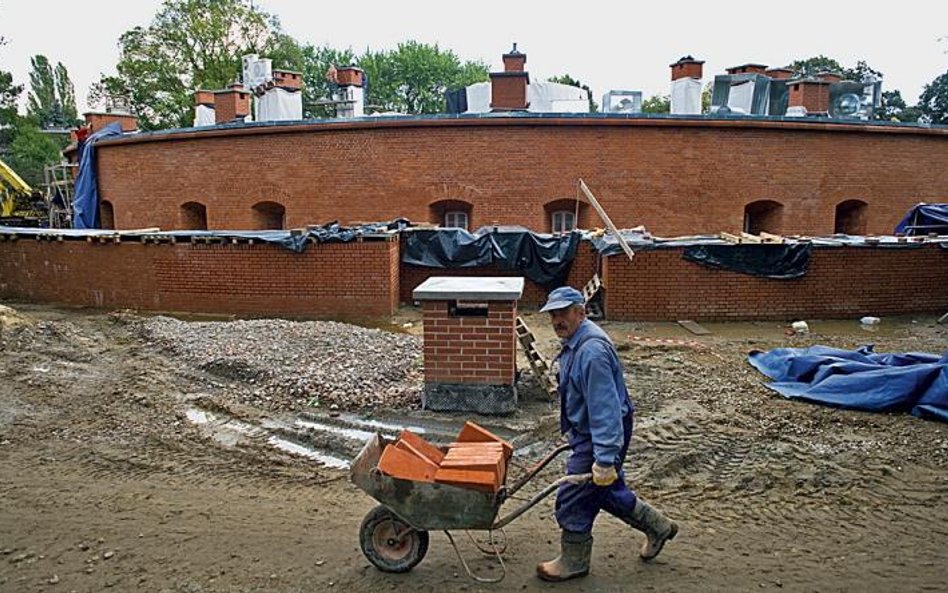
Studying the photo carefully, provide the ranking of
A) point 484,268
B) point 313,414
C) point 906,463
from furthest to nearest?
point 484,268 → point 313,414 → point 906,463

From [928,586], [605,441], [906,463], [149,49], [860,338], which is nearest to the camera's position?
[605,441]

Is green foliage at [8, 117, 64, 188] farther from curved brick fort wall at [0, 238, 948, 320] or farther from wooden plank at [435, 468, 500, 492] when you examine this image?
wooden plank at [435, 468, 500, 492]

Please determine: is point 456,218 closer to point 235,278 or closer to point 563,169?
point 563,169

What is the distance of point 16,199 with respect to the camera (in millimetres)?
25938

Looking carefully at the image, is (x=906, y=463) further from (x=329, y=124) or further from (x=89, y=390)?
(x=329, y=124)

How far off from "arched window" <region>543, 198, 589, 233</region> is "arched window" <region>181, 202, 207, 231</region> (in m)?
10.1

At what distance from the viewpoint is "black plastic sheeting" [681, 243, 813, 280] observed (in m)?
12.4

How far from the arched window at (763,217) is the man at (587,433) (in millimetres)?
15697

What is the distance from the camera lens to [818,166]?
18.1 meters

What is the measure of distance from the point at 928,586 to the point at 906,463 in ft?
6.48

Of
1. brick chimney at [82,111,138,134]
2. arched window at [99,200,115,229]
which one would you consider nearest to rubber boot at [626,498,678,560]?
arched window at [99,200,115,229]

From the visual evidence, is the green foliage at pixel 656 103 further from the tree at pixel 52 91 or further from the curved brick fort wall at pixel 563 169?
the tree at pixel 52 91

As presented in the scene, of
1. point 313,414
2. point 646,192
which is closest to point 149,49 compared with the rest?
point 646,192

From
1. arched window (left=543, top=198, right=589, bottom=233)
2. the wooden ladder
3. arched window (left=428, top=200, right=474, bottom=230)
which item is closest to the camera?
the wooden ladder
